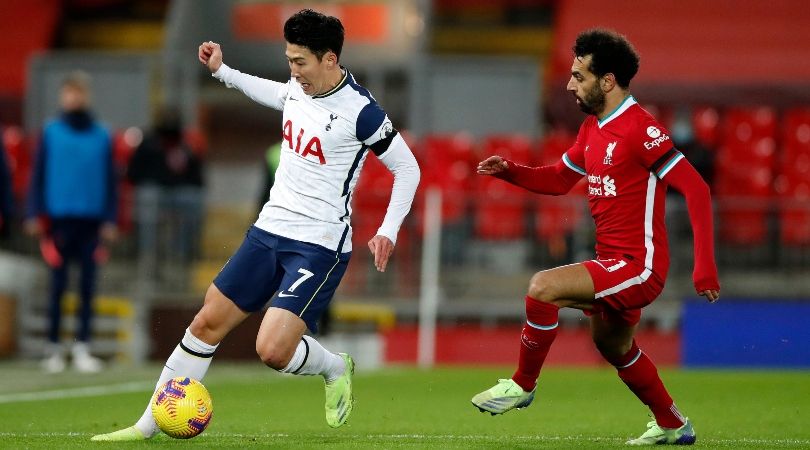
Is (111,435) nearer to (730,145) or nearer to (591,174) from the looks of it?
(591,174)

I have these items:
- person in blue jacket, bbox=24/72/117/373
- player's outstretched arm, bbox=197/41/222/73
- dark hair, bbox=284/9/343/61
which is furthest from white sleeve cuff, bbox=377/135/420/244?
person in blue jacket, bbox=24/72/117/373

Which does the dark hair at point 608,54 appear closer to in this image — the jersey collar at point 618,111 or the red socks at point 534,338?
the jersey collar at point 618,111

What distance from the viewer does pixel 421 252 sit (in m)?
14.7

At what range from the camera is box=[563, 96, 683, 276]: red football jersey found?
6719 millimetres

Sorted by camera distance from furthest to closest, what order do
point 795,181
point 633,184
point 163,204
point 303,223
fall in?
point 795,181 → point 163,204 → point 303,223 → point 633,184

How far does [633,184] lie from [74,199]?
7.12 m

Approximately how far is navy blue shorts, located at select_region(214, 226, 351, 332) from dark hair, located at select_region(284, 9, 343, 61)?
919 millimetres

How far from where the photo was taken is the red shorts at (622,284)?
6.67m

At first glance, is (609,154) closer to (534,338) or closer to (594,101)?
(594,101)

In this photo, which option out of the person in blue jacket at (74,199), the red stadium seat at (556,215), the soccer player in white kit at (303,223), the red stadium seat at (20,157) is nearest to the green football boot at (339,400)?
the soccer player in white kit at (303,223)

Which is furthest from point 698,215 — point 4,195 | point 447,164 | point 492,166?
point 447,164

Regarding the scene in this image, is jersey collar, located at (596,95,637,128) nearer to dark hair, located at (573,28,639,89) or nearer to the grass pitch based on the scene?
dark hair, located at (573,28,639,89)

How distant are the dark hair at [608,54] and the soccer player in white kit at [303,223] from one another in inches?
39.2

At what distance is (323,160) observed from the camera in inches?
271
